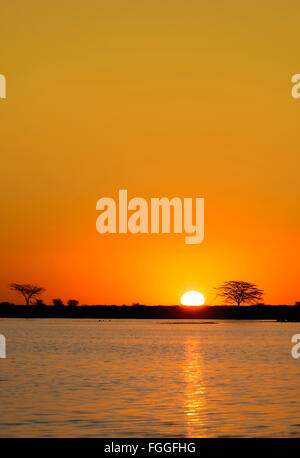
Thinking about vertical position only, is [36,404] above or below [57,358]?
below

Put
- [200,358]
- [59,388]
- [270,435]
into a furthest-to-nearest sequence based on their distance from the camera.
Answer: [200,358], [59,388], [270,435]

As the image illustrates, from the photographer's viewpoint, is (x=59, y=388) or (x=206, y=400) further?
(x=59, y=388)

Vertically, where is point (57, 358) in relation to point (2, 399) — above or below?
above

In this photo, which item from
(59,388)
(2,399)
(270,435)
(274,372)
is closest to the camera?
(270,435)

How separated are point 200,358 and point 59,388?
29.3 meters

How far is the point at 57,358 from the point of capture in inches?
2726

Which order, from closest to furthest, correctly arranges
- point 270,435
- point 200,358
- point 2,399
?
1. point 270,435
2. point 2,399
3. point 200,358
